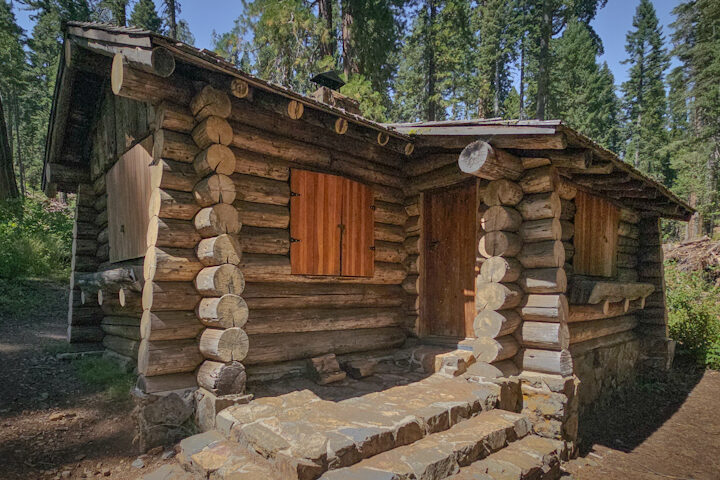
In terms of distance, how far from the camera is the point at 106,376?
572 centimetres

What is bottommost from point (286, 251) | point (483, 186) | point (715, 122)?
point (286, 251)

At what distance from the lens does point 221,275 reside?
429 centimetres

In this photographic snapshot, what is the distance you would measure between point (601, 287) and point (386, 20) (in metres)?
11.2

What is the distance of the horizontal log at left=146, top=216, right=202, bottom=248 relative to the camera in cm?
430

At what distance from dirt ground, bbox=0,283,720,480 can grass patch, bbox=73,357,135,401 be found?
94 millimetres

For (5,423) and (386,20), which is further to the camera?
(386,20)

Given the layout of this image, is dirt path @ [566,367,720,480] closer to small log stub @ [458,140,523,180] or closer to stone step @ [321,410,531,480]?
stone step @ [321,410,531,480]

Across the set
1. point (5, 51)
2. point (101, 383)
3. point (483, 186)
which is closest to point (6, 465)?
point (101, 383)

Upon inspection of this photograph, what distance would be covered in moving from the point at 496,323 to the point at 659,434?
12.3ft

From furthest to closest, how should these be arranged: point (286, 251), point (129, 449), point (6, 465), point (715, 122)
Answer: point (715, 122) → point (286, 251) → point (129, 449) → point (6, 465)

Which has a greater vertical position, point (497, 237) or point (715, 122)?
point (715, 122)

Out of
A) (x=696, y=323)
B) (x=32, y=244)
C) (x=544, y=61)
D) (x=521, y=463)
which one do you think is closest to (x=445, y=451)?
(x=521, y=463)

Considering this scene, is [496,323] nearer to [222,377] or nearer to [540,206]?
[540,206]

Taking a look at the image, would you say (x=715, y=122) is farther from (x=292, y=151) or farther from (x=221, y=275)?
(x=221, y=275)
